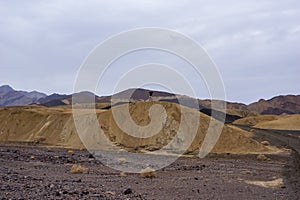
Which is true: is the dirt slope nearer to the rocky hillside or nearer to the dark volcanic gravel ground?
the dark volcanic gravel ground

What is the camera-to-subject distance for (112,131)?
4588 centimetres

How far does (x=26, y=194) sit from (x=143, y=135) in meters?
30.1

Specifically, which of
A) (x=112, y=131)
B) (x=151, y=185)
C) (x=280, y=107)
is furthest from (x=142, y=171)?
(x=280, y=107)

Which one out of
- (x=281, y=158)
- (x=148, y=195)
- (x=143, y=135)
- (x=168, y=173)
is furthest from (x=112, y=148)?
(x=148, y=195)

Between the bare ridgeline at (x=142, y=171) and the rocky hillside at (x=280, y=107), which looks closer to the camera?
the bare ridgeline at (x=142, y=171)

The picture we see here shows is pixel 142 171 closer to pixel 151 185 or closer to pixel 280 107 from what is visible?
pixel 151 185

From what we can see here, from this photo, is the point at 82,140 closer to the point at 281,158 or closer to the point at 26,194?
the point at 281,158

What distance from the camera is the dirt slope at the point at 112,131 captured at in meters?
42.4

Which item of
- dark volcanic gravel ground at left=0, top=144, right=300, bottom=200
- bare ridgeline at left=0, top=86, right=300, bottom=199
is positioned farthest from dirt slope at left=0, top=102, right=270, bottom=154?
dark volcanic gravel ground at left=0, top=144, right=300, bottom=200

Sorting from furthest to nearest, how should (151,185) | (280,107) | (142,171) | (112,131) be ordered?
(280,107)
(112,131)
(142,171)
(151,185)

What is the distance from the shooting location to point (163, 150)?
41.1 meters

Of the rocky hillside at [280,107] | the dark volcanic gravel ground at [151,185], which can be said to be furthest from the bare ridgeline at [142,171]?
the rocky hillside at [280,107]

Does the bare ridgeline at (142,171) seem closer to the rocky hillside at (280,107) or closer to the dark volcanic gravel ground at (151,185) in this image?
the dark volcanic gravel ground at (151,185)

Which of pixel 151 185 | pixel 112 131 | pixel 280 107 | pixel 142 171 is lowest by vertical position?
pixel 151 185
